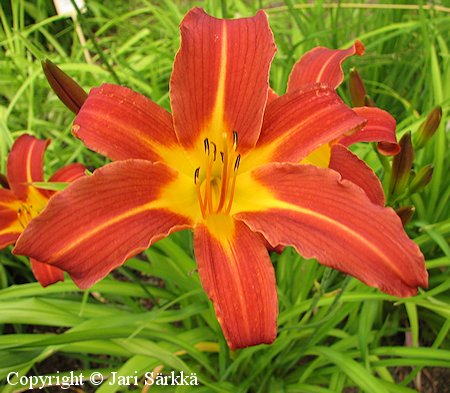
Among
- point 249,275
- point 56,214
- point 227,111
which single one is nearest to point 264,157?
point 227,111

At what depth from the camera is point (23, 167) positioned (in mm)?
1317

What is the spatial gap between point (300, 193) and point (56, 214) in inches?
14.1

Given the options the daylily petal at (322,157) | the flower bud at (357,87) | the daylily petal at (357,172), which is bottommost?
the daylily petal at (357,172)

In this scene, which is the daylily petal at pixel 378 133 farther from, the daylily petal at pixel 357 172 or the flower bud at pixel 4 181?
the flower bud at pixel 4 181

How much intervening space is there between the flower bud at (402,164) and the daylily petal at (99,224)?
1.37ft

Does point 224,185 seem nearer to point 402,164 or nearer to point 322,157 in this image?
point 322,157

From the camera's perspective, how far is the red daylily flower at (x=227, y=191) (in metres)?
0.67

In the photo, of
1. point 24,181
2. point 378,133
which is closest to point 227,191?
point 378,133

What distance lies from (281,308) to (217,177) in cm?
60

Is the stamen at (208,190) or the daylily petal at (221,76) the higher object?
the daylily petal at (221,76)

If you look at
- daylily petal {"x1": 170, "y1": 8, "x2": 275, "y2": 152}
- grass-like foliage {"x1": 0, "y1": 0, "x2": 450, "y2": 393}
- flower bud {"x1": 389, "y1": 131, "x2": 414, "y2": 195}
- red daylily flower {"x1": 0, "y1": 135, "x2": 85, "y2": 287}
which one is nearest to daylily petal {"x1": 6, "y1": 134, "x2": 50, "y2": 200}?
red daylily flower {"x1": 0, "y1": 135, "x2": 85, "y2": 287}

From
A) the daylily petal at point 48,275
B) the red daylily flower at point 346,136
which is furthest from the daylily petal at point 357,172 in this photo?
the daylily petal at point 48,275

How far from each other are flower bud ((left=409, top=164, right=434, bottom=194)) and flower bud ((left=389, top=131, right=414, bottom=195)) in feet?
0.14

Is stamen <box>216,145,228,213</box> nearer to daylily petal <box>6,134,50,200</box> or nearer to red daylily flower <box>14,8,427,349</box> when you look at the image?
red daylily flower <box>14,8,427,349</box>
